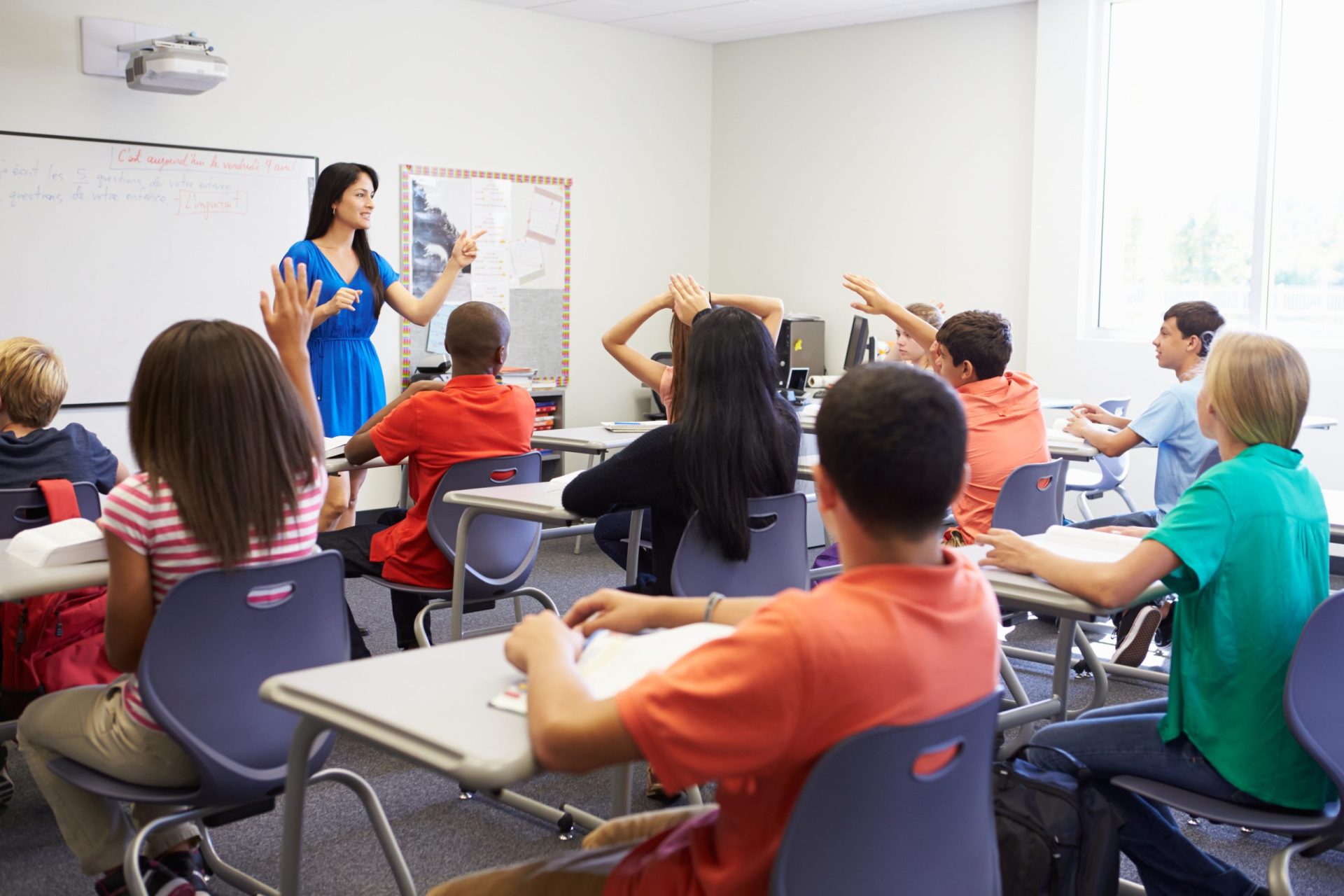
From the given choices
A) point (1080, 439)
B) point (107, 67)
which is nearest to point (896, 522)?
point (1080, 439)

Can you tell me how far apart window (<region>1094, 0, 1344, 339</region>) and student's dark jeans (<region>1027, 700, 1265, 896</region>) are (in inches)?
175

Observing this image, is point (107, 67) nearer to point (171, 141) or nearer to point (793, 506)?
point (171, 141)

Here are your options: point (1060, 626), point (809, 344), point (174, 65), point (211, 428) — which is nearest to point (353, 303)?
point (174, 65)

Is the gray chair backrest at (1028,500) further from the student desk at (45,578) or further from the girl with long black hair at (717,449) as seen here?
the student desk at (45,578)

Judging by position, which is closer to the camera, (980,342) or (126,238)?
(980,342)

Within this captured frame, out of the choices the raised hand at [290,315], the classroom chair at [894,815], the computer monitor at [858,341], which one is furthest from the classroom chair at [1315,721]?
the computer monitor at [858,341]

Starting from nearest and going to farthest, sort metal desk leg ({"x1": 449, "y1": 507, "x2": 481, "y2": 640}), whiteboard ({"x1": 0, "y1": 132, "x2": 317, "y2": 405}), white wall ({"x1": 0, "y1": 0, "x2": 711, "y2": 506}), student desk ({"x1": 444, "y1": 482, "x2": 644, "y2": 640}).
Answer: student desk ({"x1": 444, "y1": 482, "x2": 644, "y2": 640}), metal desk leg ({"x1": 449, "y1": 507, "x2": 481, "y2": 640}), whiteboard ({"x1": 0, "y1": 132, "x2": 317, "y2": 405}), white wall ({"x1": 0, "y1": 0, "x2": 711, "y2": 506})

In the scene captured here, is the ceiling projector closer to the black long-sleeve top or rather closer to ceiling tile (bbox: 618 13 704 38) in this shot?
ceiling tile (bbox: 618 13 704 38)

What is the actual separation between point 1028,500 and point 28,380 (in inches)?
101

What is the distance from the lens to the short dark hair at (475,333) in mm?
3301

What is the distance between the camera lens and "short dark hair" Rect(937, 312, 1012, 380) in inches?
138

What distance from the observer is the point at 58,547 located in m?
2.12

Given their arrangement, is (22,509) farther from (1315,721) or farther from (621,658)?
(1315,721)

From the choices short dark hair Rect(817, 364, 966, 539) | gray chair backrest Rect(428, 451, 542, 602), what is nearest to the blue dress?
gray chair backrest Rect(428, 451, 542, 602)
